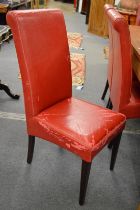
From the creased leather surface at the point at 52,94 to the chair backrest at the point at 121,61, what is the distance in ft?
0.55

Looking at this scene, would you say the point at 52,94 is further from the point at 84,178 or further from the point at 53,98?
the point at 84,178

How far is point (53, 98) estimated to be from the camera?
5.07 feet

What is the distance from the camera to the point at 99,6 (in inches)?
197

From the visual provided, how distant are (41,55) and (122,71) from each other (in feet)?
1.57

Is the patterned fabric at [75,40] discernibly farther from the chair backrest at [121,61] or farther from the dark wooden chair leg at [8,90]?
the chair backrest at [121,61]

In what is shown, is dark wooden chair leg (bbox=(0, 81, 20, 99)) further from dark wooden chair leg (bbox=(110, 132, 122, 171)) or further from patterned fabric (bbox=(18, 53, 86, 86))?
dark wooden chair leg (bbox=(110, 132, 122, 171))

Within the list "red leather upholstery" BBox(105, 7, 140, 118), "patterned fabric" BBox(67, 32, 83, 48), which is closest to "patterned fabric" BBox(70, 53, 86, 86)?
"patterned fabric" BBox(67, 32, 83, 48)

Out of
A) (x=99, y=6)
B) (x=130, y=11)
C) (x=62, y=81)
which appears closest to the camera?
(x=62, y=81)

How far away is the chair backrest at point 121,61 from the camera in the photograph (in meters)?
1.37

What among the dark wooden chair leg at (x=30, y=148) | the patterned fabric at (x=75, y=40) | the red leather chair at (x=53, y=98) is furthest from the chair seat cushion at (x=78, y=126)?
the patterned fabric at (x=75, y=40)

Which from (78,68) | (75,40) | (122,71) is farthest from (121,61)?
(75,40)

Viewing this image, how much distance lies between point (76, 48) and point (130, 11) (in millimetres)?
1264

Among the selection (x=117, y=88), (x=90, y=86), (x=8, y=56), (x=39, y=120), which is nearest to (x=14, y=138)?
(x=39, y=120)

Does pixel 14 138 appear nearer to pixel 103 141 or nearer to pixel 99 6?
pixel 103 141
